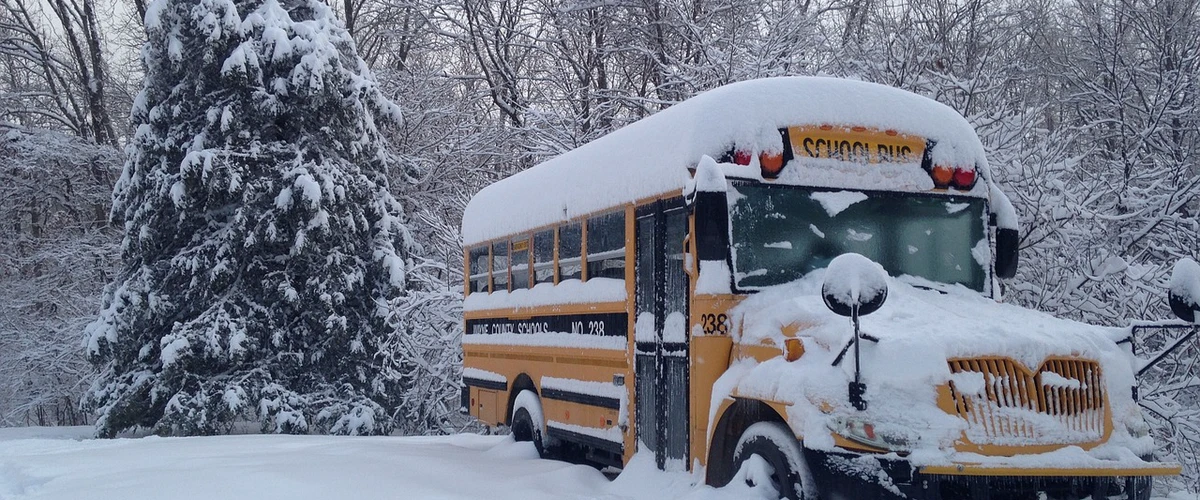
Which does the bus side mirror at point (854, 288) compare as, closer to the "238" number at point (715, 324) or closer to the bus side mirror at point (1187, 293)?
the "238" number at point (715, 324)

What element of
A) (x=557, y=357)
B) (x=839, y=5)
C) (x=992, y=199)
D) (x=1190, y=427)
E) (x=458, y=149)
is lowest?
(x=1190, y=427)

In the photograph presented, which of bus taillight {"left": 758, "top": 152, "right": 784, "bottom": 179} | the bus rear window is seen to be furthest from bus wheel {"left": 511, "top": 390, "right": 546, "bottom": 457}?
bus taillight {"left": 758, "top": 152, "right": 784, "bottom": 179}

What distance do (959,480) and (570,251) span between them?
417 cm

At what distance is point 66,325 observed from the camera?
23875 millimetres

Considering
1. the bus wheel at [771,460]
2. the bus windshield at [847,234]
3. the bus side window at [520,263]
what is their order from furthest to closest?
1. the bus side window at [520,263]
2. the bus windshield at [847,234]
3. the bus wheel at [771,460]

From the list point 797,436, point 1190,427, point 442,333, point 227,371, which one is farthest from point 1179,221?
point 227,371

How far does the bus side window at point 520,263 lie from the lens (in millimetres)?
9953

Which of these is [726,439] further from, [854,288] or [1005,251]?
[1005,251]

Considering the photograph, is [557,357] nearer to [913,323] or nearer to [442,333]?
[913,323]

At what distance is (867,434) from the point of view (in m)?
5.28

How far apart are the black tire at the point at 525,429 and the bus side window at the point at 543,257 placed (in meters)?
1.14

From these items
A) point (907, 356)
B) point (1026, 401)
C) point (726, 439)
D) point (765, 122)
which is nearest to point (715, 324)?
point (726, 439)

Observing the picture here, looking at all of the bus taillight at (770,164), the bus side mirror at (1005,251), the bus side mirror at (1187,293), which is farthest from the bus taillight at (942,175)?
the bus side mirror at (1187,293)

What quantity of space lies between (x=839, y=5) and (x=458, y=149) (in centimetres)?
753
